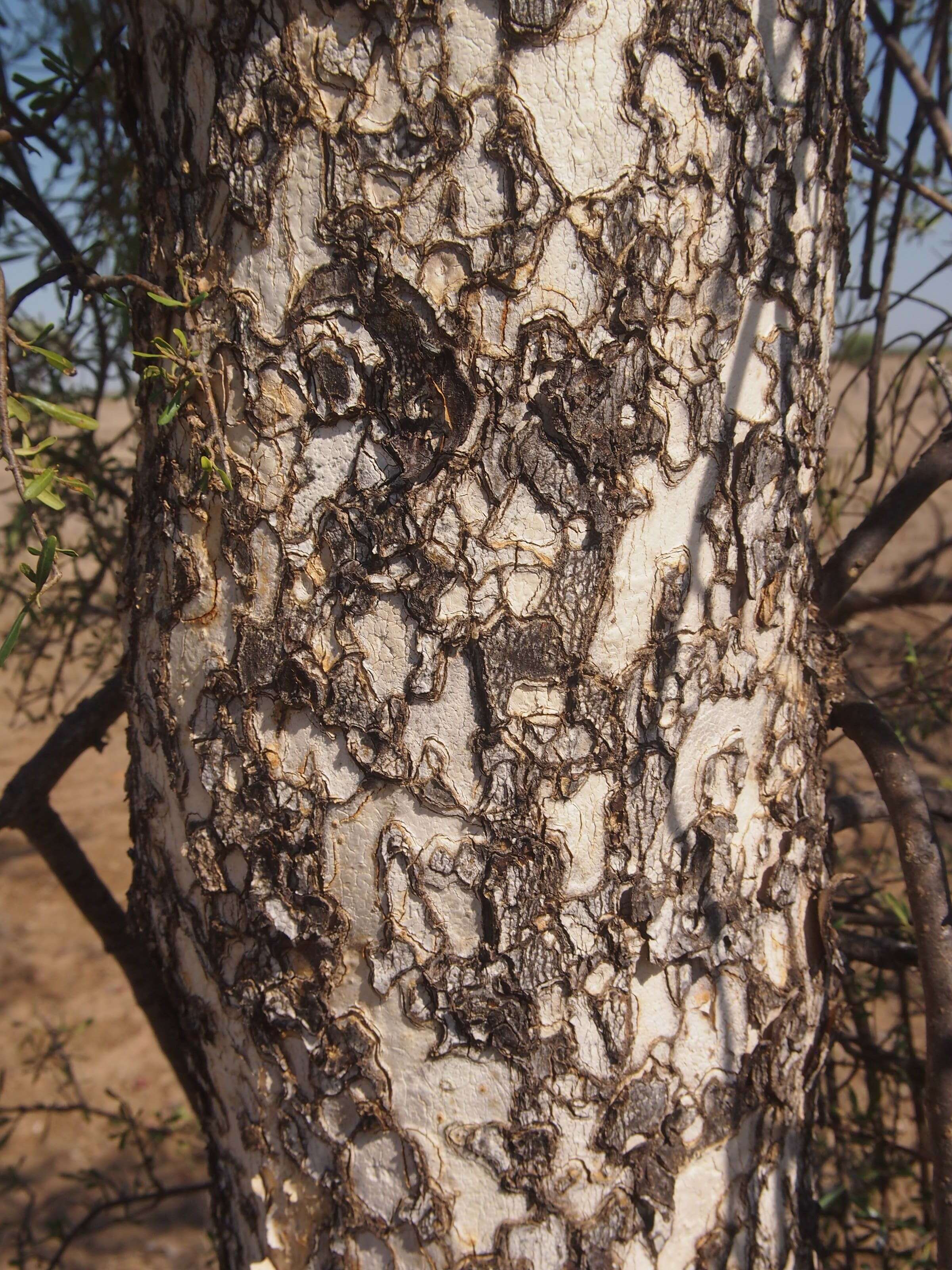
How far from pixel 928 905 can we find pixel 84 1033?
395cm

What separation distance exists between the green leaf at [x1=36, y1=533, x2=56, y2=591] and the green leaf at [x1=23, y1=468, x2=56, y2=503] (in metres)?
0.04

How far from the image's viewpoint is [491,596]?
846 millimetres

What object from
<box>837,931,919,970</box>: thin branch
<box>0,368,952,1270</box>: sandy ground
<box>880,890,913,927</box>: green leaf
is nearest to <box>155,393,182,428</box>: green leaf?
<box>837,931,919,970</box>: thin branch

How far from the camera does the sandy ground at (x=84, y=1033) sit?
Result: 10.8ft

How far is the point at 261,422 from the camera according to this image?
86 cm

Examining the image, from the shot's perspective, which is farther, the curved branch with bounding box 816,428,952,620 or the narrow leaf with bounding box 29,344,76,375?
the curved branch with bounding box 816,428,952,620

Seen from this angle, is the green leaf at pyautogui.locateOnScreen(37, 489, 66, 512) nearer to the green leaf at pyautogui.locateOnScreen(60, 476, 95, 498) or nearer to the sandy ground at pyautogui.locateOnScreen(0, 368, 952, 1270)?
the green leaf at pyautogui.locateOnScreen(60, 476, 95, 498)

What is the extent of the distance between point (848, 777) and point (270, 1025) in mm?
3708

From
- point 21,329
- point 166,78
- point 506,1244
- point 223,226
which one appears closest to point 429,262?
point 223,226

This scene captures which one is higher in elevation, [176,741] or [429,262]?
[429,262]

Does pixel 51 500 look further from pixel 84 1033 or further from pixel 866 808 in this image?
pixel 84 1033

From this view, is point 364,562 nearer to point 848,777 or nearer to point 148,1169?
point 148,1169

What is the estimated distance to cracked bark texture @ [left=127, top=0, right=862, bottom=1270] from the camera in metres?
Result: 0.80

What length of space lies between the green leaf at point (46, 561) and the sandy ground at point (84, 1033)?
6.15 ft
